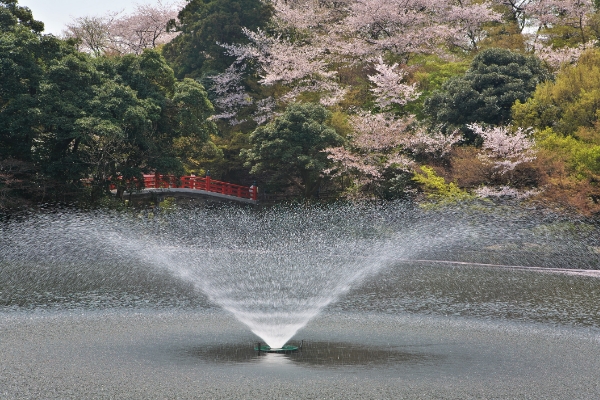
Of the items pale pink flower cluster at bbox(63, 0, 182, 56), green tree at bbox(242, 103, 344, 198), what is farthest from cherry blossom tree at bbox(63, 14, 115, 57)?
green tree at bbox(242, 103, 344, 198)

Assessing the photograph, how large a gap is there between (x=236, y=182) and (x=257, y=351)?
3662 cm

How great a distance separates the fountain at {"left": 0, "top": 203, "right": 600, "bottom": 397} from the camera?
14.9 metres

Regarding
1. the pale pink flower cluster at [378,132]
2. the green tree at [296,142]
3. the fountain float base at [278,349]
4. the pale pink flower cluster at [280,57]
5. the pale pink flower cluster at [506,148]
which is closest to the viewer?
the fountain float base at [278,349]

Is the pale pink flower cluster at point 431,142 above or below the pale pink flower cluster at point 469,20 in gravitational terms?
below

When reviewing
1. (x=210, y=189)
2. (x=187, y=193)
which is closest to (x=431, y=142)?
(x=210, y=189)

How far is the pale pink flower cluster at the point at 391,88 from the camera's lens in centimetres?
4147

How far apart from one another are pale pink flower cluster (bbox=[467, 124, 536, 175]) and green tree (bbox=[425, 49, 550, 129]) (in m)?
2.38

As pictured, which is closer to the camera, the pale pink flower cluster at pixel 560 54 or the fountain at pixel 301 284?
the fountain at pixel 301 284

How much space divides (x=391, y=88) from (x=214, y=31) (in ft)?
45.6

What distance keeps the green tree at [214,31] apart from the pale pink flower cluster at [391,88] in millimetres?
10637

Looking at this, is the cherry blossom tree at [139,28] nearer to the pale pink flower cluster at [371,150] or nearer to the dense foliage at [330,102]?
the dense foliage at [330,102]

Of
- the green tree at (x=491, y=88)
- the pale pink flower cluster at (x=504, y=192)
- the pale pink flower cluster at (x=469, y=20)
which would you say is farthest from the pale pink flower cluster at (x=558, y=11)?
the pale pink flower cluster at (x=504, y=192)

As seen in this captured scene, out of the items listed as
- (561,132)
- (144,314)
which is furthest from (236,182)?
(144,314)

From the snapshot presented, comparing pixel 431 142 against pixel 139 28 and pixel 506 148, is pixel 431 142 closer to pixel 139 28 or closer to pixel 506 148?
pixel 506 148
